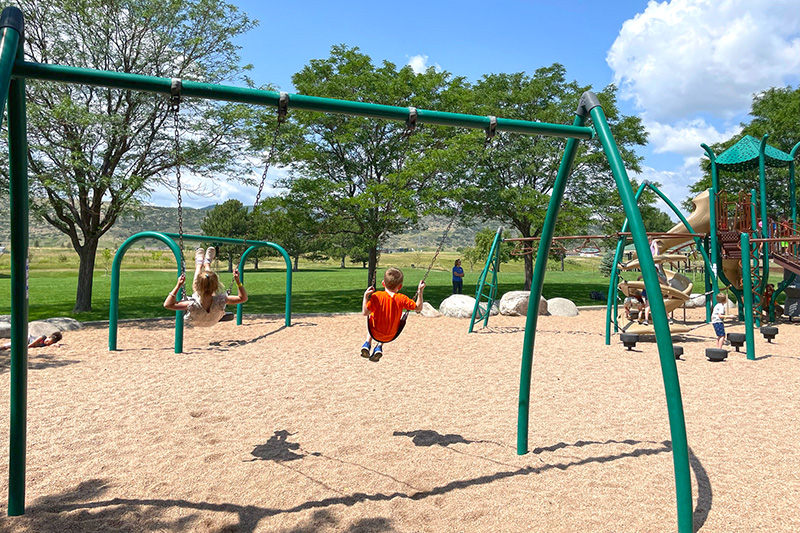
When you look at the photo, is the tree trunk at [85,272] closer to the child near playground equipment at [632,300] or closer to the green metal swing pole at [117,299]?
the green metal swing pole at [117,299]

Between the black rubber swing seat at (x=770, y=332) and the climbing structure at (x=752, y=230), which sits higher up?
the climbing structure at (x=752, y=230)

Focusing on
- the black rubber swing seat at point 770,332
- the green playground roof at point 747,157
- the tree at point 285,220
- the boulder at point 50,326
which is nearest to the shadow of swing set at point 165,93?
the boulder at point 50,326

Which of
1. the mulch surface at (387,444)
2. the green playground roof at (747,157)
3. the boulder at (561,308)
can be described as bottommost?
the mulch surface at (387,444)

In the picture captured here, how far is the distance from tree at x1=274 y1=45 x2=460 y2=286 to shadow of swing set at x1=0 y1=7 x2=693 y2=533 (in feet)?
40.2

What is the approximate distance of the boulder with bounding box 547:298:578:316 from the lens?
16.4 m

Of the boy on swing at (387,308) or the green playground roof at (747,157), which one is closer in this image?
the boy on swing at (387,308)

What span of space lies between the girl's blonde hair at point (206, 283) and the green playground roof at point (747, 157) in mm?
16894

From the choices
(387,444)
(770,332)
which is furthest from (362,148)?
(387,444)

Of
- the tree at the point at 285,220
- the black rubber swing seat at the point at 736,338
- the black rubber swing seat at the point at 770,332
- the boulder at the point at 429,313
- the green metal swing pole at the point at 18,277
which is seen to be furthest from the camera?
the tree at the point at 285,220

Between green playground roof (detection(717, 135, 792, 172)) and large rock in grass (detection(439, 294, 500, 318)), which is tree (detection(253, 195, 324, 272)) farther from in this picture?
green playground roof (detection(717, 135, 792, 172))

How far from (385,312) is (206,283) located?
67.2 inches

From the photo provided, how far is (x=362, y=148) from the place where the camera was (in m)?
18.5

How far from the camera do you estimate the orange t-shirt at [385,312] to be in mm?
4809

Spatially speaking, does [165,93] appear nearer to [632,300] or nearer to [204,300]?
[204,300]
